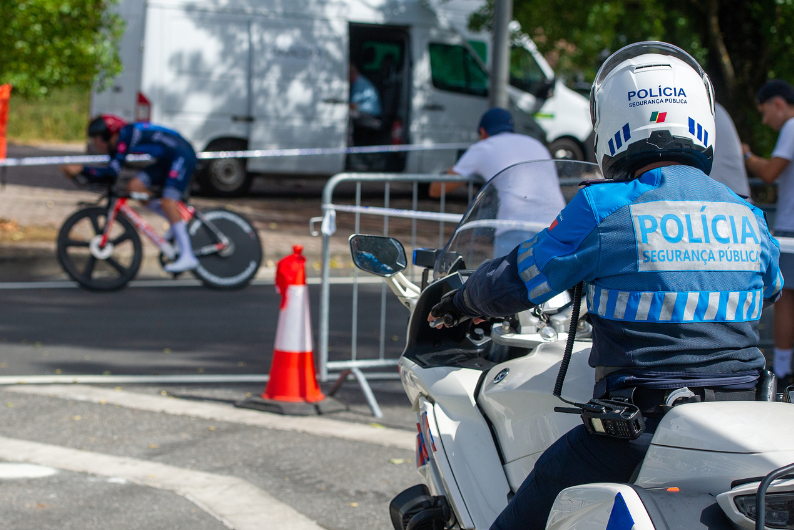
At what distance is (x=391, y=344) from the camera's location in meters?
7.05

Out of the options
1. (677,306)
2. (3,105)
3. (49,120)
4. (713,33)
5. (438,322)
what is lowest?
(438,322)

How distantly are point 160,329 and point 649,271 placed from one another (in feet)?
19.1

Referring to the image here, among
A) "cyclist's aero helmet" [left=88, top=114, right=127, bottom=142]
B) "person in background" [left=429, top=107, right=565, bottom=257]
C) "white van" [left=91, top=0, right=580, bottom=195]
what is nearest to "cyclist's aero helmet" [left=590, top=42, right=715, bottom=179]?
"person in background" [left=429, top=107, right=565, bottom=257]

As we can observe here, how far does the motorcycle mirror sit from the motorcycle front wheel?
20.5 ft

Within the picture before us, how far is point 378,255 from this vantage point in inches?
114

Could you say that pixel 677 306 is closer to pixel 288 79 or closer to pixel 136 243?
pixel 136 243

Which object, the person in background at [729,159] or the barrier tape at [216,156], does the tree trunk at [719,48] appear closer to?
the barrier tape at [216,156]

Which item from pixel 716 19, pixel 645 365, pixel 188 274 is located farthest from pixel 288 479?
pixel 716 19

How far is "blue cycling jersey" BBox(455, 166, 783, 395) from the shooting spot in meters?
2.05

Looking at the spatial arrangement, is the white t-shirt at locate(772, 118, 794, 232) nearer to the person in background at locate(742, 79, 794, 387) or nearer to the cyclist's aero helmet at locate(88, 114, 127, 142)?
the person in background at locate(742, 79, 794, 387)

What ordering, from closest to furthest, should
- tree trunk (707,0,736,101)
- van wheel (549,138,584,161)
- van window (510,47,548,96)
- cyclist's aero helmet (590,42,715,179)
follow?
cyclist's aero helmet (590,42,715,179) → tree trunk (707,0,736,101) → van window (510,47,548,96) → van wheel (549,138,584,161)

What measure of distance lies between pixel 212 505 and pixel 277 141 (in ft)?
35.3

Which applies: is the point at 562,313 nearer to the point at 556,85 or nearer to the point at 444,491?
the point at 444,491

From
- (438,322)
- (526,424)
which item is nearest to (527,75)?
(438,322)
